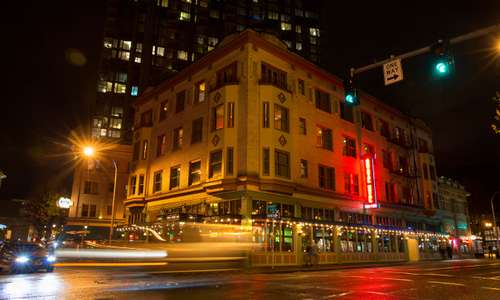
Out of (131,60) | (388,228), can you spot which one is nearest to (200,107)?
(388,228)

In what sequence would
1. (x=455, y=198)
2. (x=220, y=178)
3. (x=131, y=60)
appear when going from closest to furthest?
(x=220, y=178) → (x=455, y=198) → (x=131, y=60)

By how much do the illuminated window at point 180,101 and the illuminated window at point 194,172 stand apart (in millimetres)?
6294

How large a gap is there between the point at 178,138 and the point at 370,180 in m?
18.4

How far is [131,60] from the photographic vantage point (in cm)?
8106

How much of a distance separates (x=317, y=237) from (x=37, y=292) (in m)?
23.1

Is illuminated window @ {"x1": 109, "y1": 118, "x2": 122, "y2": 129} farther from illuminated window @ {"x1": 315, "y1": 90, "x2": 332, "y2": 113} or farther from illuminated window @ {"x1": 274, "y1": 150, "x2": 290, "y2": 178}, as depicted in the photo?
illuminated window @ {"x1": 274, "y1": 150, "x2": 290, "y2": 178}

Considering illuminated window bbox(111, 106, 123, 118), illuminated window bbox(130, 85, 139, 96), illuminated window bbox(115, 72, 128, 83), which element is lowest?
illuminated window bbox(111, 106, 123, 118)

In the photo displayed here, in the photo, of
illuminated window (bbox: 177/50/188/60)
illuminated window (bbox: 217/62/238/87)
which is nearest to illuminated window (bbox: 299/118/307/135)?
illuminated window (bbox: 217/62/238/87)

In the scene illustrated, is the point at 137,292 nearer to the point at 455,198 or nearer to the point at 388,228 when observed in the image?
the point at 388,228

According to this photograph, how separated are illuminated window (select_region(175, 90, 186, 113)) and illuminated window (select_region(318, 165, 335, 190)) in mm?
13860

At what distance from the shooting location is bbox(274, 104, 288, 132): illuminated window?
29.7 m

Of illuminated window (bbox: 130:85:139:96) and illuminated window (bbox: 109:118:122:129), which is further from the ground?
illuminated window (bbox: 130:85:139:96)

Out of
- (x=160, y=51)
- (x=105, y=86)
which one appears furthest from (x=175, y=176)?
(x=105, y=86)

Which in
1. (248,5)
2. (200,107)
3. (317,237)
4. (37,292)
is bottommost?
(37,292)
